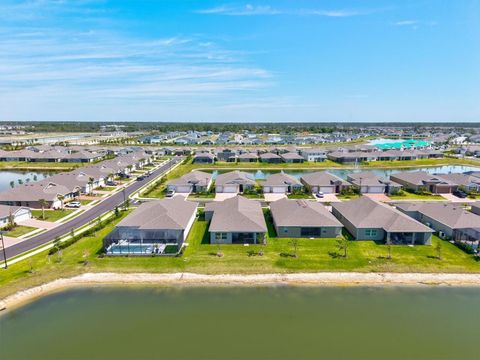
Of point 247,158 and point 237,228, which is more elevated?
point 247,158

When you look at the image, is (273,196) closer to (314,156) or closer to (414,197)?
(414,197)

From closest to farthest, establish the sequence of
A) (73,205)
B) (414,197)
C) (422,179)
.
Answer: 1. (73,205)
2. (414,197)
3. (422,179)

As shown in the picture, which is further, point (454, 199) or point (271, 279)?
point (454, 199)

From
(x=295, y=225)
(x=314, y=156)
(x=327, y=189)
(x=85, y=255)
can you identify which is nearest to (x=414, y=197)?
(x=327, y=189)

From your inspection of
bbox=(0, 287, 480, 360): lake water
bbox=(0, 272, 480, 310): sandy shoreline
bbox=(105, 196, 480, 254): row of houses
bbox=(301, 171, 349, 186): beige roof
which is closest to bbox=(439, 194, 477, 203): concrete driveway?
bbox=(301, 171, 349, 186): beige roof

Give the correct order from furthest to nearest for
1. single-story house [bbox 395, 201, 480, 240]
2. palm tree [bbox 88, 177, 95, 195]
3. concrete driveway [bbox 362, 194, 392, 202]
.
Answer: palm tree [bbox 88, 177, 95, 195] → concrete driveway [bbox 362, 194, 392, 202] → single-story house [bbox 395, 201, 480, 240]

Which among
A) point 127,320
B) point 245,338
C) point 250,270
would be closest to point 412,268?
point 250,270

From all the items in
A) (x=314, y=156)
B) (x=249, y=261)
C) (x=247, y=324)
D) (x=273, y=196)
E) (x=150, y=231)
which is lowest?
(x=247, y=324)

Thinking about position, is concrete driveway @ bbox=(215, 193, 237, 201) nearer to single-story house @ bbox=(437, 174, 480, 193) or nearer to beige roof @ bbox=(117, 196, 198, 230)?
beige roof @ bbox=(117, 196, 198, 230)
